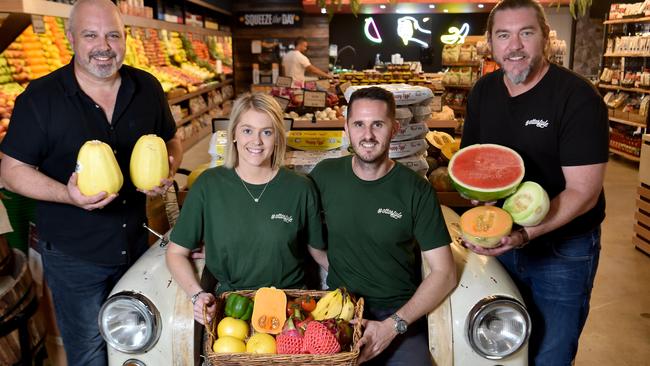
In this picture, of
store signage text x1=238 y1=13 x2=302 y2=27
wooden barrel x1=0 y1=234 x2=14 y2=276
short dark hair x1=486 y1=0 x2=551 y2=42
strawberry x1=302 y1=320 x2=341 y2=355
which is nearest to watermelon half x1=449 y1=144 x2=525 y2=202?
short dark hair x1=486 y1=0 x2=551 y2=42

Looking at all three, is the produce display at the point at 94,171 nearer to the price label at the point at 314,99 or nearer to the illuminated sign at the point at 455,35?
the price label at the point at 314,99

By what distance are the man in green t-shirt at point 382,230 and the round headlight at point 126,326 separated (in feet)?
2.25

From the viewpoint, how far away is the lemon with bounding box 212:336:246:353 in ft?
5.79

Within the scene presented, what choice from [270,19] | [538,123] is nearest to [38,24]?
[538,123]

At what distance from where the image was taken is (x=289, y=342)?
1.75 metres

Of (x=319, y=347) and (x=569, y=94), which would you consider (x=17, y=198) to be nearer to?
(x=319, y=347)

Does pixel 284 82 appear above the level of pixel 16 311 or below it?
above

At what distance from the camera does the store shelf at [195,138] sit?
31.7ft

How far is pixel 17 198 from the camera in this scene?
286 centimetres

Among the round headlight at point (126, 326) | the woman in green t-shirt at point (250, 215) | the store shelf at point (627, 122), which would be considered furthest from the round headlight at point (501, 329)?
the store shelf at point (627, 122)

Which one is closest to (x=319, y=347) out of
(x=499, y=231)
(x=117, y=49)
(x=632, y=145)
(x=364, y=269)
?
(x=364, y=269)

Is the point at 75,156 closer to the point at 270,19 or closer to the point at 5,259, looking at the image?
the point at 5,259

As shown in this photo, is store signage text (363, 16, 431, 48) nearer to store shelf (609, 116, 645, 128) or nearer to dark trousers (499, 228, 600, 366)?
store shelf (609, 116, 645, 128)

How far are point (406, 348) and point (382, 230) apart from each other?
43 centimetres
